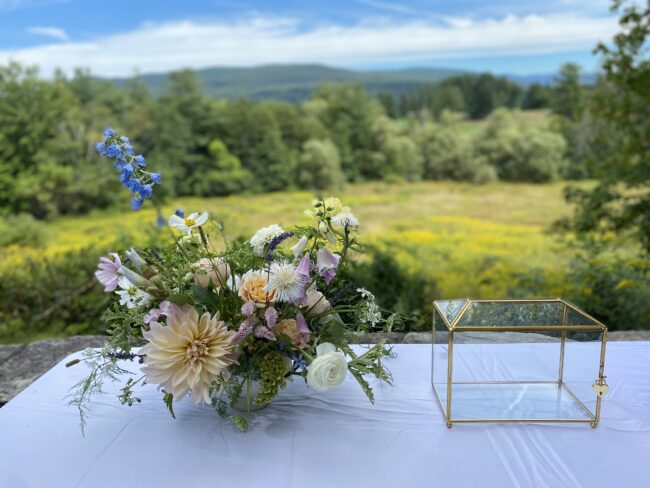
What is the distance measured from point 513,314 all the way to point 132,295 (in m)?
0.76

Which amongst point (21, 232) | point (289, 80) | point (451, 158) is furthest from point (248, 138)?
point (21, 232)

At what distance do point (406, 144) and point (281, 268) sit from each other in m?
12.0

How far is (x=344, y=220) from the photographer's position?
1.02m

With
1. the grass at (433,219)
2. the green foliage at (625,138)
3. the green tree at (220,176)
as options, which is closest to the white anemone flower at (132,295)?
the green foliage at (625,138)

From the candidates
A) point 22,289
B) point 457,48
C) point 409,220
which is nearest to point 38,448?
point 22,289

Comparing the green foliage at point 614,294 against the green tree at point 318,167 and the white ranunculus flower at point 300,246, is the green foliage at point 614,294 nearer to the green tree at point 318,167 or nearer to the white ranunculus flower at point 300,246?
the white ranunculus flower at point 300,246

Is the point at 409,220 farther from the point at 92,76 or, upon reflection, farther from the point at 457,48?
the point at 92,76

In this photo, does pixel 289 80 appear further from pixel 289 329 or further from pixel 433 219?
pixel 289 329

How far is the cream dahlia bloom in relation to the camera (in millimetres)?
943

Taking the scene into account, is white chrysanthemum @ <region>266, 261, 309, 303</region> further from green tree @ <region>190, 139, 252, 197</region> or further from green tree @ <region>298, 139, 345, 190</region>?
green tree @ <region>298, 139, 345, 190</region>

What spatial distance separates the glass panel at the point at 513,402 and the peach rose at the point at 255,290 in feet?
1.46

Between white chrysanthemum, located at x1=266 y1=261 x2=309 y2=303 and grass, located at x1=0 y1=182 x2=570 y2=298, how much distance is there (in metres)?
4.95

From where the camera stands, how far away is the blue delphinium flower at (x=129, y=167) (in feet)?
3.21

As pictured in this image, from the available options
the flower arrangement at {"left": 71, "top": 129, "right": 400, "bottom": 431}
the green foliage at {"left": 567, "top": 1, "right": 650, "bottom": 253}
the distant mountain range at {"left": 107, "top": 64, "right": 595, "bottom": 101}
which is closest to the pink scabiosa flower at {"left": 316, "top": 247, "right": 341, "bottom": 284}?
the flower arrangement at {"left": 71, "top": 129, "right": 400, "bottom": 431}
